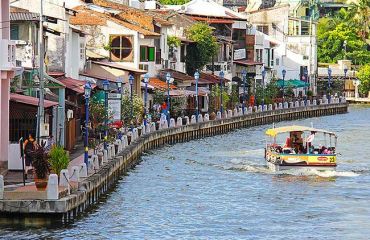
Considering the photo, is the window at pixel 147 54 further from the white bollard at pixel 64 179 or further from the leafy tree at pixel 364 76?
the leafy tree at pixel 364 76

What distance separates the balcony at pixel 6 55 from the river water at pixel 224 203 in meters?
7.51

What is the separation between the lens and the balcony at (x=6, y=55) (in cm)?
5778

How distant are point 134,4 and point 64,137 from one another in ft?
213

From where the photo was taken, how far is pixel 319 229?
1998 inches

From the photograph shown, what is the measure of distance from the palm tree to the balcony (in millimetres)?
128180

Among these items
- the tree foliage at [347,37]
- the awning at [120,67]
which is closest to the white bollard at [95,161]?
the awning at [120,67]

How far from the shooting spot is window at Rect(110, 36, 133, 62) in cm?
10025

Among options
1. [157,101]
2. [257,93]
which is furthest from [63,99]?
[257,93]

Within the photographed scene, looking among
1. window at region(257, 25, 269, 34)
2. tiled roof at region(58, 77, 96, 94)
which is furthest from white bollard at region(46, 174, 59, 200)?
window at region(257, 25, 269, 34)

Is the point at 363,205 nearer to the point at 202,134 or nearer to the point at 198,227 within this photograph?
the point at 198,227

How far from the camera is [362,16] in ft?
601

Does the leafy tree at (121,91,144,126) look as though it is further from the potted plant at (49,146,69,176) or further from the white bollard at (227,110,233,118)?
the potted plant at (49,146,69,176)

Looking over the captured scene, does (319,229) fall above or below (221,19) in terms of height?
below

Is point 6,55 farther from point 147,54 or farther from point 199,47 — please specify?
point 199,47
